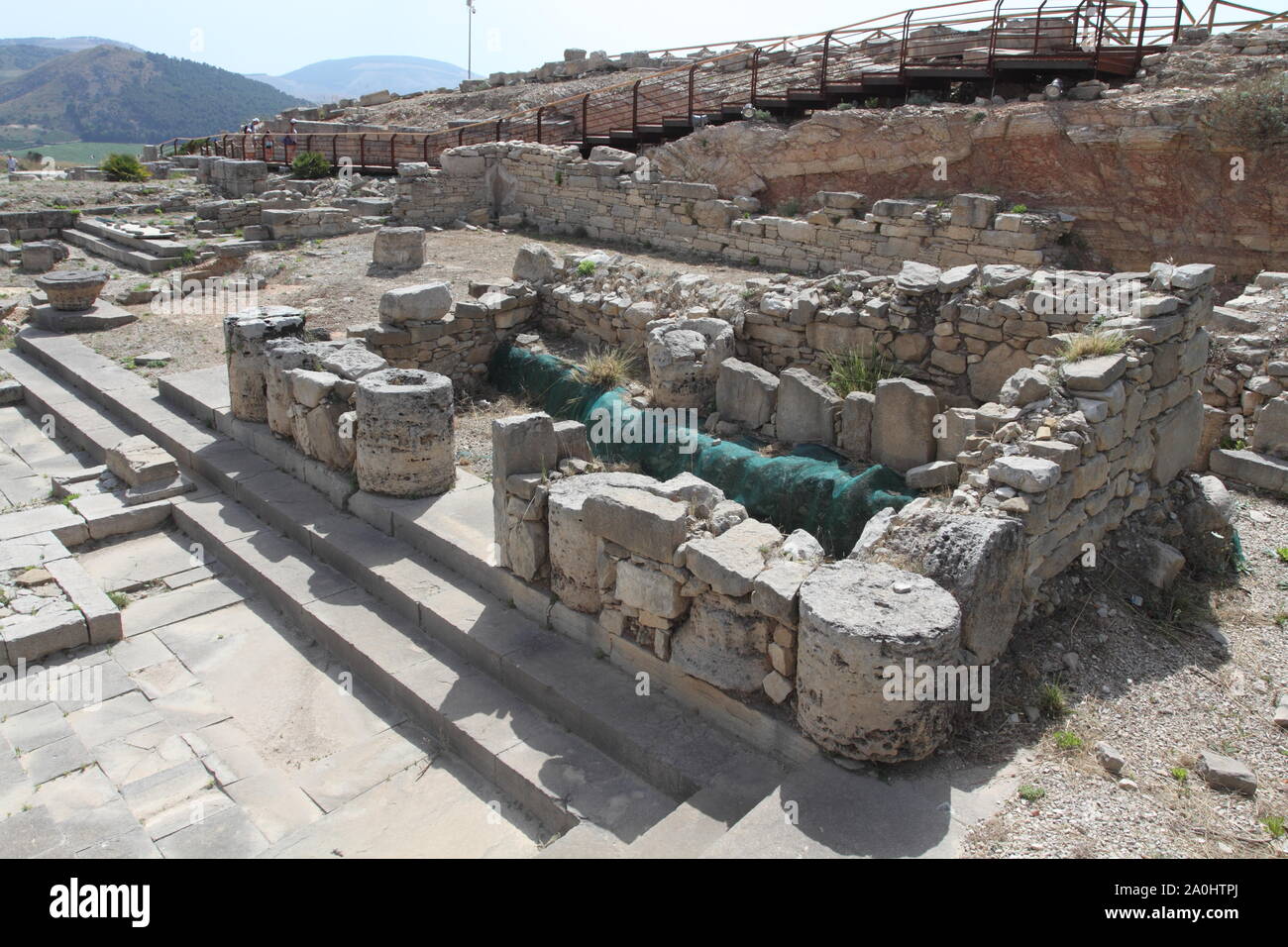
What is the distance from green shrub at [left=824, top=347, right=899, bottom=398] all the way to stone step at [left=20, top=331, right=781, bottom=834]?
3420mm

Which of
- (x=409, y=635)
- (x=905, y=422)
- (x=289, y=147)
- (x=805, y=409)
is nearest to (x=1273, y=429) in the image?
(x=905, y=422)

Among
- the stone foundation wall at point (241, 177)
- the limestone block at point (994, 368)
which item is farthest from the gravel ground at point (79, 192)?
the limestone block at point (994, 368)

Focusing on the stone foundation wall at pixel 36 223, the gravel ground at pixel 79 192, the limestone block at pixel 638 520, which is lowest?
the limestone block at pixel 638 520

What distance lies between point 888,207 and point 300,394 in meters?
9.38

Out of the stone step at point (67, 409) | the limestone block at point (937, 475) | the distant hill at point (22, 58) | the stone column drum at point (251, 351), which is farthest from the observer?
the distant hill at point (22, 58)

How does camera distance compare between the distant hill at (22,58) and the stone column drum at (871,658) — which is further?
the distant hill at (22,58)

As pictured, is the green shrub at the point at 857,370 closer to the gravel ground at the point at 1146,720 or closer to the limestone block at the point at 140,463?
the gravel ground at the point at 1146,720

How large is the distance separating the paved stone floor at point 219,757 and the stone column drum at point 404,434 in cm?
137

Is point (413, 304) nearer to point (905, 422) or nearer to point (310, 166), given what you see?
point (905, 422)

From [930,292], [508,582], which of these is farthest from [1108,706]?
[930,292]

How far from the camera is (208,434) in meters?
9.23

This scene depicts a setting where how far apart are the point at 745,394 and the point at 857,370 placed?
1.08 m

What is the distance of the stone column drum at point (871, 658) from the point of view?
13.5 ft

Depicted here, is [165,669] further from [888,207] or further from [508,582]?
[888,207]
